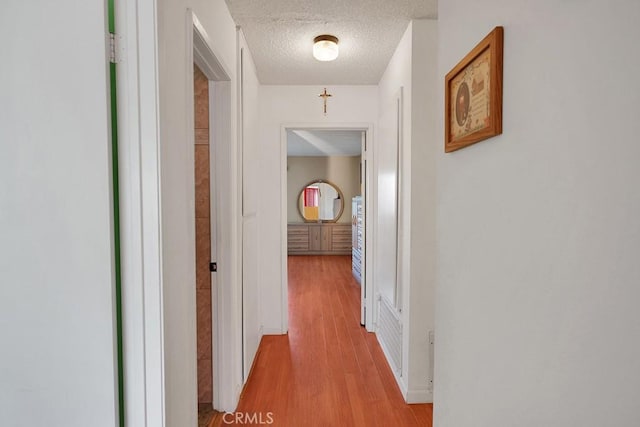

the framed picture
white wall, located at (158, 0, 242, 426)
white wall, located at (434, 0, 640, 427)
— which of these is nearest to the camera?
white wall, located at (434, 0, 640, 427)

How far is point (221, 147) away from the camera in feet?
6.86

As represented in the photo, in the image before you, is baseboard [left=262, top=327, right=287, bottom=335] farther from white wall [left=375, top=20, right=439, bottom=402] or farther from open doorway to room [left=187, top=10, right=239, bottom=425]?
white wall [left=375, top=20, right=439, bottom=402]

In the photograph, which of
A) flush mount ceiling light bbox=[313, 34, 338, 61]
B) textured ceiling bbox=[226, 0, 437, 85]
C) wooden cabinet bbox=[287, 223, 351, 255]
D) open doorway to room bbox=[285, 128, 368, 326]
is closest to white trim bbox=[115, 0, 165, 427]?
textured ceiling bbox=[226, 0, 437, 85]

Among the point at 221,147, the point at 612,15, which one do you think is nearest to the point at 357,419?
the point at 221,147

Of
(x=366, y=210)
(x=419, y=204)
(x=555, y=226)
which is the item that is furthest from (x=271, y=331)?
(x=555, y=226)

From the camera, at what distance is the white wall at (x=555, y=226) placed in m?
0.53

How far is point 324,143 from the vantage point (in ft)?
21.5

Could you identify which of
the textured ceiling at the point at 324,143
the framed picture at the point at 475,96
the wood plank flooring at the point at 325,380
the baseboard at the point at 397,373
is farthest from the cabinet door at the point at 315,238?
the framed picture at the point at 475,96

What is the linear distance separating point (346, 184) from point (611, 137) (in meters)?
7.86

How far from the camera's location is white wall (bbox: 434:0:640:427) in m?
0.53

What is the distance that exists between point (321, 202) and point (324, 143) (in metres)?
2.14

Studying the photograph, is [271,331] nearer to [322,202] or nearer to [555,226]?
[555,226]

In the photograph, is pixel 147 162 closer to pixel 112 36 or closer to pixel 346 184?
pixel 112 36

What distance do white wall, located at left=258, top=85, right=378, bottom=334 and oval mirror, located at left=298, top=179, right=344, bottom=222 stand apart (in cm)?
501
